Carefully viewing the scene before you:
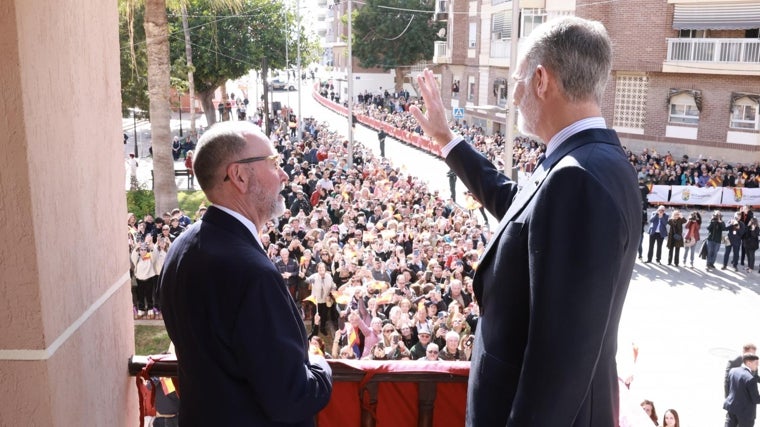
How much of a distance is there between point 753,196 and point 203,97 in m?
28.5

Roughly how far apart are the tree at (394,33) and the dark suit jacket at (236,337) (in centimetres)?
5997

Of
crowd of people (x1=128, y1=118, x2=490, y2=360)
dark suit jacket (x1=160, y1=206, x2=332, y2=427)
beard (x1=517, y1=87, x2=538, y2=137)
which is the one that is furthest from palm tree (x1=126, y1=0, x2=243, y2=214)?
beard (x1=517, y1=87, x2=538, y2=137)

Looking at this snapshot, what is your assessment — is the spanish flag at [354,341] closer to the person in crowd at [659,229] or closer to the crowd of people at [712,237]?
the crowd of people at [712,237]

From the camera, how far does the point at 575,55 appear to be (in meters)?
2.01

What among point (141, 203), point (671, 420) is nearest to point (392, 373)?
point (671, 420)

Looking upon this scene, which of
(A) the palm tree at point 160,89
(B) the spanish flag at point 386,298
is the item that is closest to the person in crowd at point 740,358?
(B) the spanish flag at point 386,298

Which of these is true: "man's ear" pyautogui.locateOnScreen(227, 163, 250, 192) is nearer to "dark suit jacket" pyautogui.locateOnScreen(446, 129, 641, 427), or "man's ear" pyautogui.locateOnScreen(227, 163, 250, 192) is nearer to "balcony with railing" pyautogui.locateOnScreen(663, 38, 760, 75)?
"dark suit jacket" pyautogui.locateOnScreen(446, 129, 641, 427)

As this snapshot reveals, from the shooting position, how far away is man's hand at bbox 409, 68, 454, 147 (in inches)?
112

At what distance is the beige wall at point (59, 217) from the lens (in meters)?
2.21

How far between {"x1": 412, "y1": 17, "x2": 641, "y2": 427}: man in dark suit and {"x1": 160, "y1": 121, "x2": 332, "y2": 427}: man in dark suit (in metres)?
0.57

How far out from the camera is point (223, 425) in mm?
2352

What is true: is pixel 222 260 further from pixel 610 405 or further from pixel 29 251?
pixel 610 405

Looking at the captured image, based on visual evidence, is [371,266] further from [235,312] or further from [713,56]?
[713,56]

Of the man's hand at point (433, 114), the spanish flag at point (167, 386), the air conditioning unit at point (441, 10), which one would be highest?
the air conditioning unit at point (441, 10)
